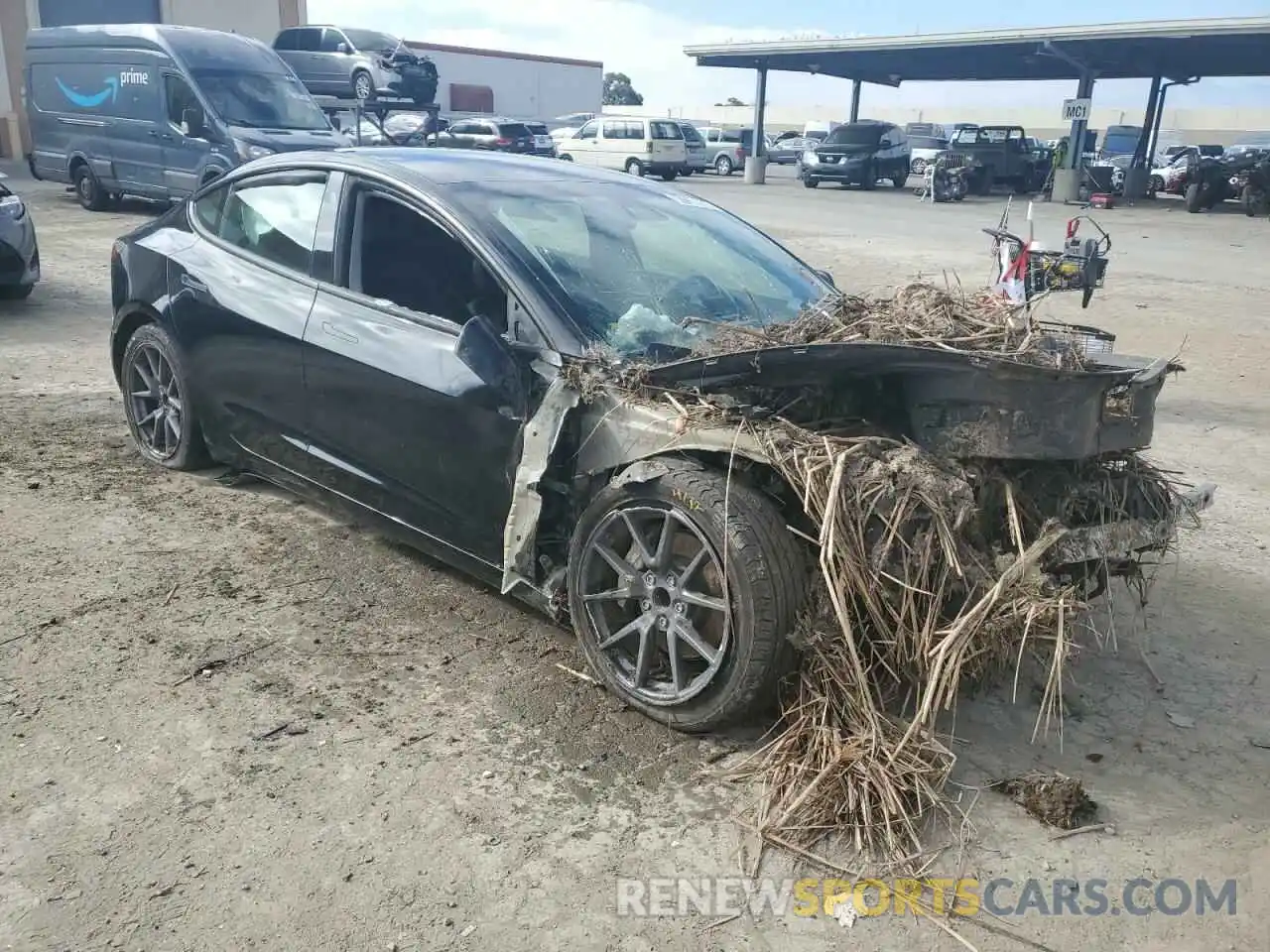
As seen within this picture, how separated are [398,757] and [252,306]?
7.41ft

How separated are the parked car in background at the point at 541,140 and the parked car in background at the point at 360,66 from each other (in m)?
6.95

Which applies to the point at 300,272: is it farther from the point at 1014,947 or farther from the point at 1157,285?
the point at 1157,285

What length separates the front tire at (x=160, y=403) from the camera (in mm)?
5074

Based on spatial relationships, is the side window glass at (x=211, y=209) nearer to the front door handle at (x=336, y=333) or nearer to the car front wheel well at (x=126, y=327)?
the car front wheel well at (x=126, y=327)

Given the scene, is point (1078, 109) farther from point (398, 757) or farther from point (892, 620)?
point (398, 757)

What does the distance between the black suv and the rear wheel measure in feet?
64.3

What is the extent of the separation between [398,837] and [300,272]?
250 centimetres

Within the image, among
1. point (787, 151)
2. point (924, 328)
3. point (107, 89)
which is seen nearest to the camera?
point (924, 328)

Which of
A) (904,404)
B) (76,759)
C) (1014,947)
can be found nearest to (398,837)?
(76,759)

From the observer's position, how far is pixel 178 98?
1494 centimetres

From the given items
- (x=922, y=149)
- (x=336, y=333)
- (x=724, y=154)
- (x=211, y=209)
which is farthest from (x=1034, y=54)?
(x=336, y=333)

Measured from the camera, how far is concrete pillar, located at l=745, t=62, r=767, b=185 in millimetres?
33094

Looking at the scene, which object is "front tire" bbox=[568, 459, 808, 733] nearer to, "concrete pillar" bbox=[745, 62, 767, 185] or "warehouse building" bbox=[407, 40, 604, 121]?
"concrete pillar" bbox=[745, 62, 767, 185]
